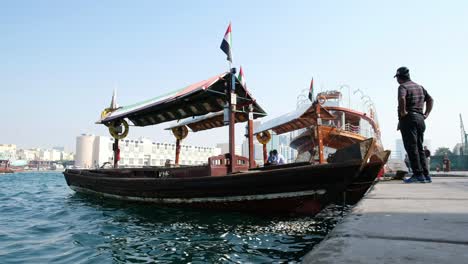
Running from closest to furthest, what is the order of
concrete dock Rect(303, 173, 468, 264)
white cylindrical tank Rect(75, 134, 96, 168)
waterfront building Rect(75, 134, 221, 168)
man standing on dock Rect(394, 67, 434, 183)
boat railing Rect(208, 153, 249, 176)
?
concrete dock Rect(303, 173, 468, 264) < man standing on dock Rect(394, 67, 434, 183) < boat railing Rect(208, 153, 249, 176) < waterfront building Rect(75, 134, 221, 168) < white cylindrical tank Rect(75, 134, 96, 168)

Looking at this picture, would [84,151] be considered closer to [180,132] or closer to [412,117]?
[180,132]

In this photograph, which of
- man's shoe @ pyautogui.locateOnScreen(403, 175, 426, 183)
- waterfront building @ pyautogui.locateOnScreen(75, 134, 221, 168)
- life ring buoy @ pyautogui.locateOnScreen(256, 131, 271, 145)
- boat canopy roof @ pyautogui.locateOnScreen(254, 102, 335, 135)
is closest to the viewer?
man's shoe @ pyautogui.locateOnScreen(403, 175, 426, 183)

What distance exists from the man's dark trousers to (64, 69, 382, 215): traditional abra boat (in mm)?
769

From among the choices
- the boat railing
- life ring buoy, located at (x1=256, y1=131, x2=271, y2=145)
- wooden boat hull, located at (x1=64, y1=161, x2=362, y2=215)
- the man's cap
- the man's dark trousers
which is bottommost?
wooden boat hull, located at (x1=64, y1=161, x2=362, y2=215)

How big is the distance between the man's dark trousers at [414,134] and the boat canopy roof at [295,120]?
5812 mm

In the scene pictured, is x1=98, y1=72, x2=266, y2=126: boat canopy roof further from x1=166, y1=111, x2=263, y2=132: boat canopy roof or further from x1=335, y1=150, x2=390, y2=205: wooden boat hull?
x1=335, y1=150, x2=390, y2=205: wooden boat hull

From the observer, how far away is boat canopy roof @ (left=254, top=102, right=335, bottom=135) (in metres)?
11.6

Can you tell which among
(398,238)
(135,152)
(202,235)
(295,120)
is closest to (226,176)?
(202,235)

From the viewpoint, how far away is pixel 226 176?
6.88m

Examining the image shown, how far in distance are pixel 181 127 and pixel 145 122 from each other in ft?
5.27

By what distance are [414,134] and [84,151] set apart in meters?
114

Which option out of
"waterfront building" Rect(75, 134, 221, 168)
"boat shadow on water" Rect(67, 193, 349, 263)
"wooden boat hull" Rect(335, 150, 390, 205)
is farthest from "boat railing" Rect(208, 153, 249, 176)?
"waterfront building" Rect(75, 134, 221, 168)

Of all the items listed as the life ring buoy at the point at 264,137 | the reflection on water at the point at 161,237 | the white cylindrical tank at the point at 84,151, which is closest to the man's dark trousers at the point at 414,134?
the reflection on water at the point at 161,237

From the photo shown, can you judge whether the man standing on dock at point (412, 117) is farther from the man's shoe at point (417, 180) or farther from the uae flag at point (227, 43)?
the uae flag at point (227, 43)
